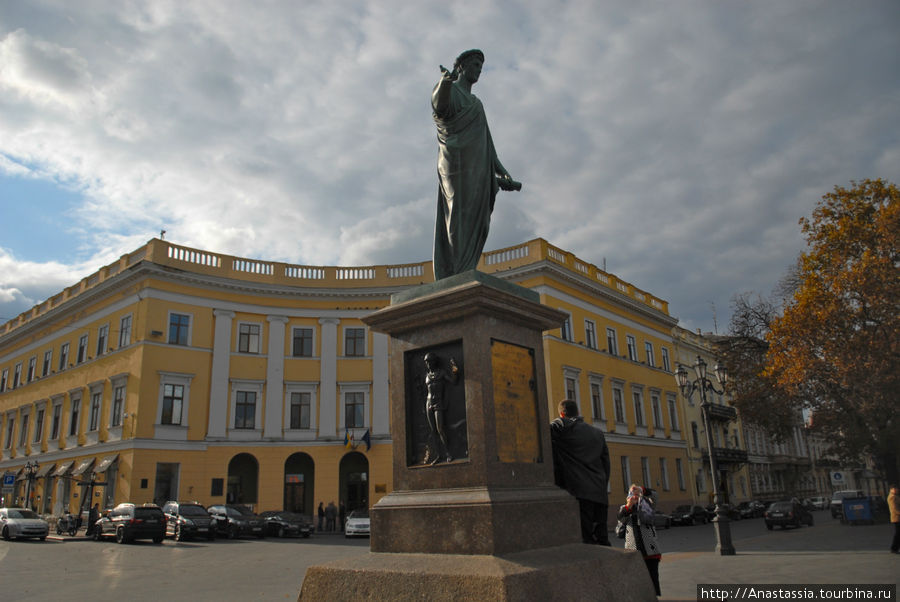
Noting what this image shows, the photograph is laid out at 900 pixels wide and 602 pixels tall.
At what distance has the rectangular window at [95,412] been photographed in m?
31.3

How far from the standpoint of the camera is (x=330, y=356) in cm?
A: 3325

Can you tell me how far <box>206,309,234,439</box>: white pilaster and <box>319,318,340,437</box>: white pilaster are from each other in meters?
4.50

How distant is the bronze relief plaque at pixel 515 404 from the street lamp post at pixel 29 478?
35385 millimetres

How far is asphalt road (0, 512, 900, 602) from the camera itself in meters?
9.43

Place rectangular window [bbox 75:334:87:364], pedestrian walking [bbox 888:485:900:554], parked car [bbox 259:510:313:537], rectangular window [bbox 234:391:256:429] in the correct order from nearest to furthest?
pedestrian walking [bbox 888:485:900:554] → parked car [bbox 259:510:313:537] → rectangular window [bbox 234:391:256:429] → rectangular window [bbox 75:334:87:364]

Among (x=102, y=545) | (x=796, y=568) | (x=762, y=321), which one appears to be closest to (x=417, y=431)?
(x=796, y=568)

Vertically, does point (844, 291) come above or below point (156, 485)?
above

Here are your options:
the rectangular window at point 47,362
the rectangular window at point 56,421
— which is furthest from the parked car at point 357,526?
the rectangular window at point 47,362

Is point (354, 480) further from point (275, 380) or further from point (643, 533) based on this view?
point (643, 533)

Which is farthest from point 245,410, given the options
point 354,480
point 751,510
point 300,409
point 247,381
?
point 751,510

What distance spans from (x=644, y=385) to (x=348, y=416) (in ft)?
57.5

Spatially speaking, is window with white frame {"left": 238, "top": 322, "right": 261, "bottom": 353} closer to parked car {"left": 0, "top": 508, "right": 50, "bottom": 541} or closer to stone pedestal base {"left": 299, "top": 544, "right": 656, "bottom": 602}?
parked car {"left": 0, "top": 508, "right": 50, "bottom": 541}

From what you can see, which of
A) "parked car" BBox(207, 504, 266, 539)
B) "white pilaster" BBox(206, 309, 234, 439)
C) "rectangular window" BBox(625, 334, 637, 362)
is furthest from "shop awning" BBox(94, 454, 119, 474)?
"rectangular window" BBox(625, 334, 637, 362)

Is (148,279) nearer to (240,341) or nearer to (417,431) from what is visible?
(240,341)
